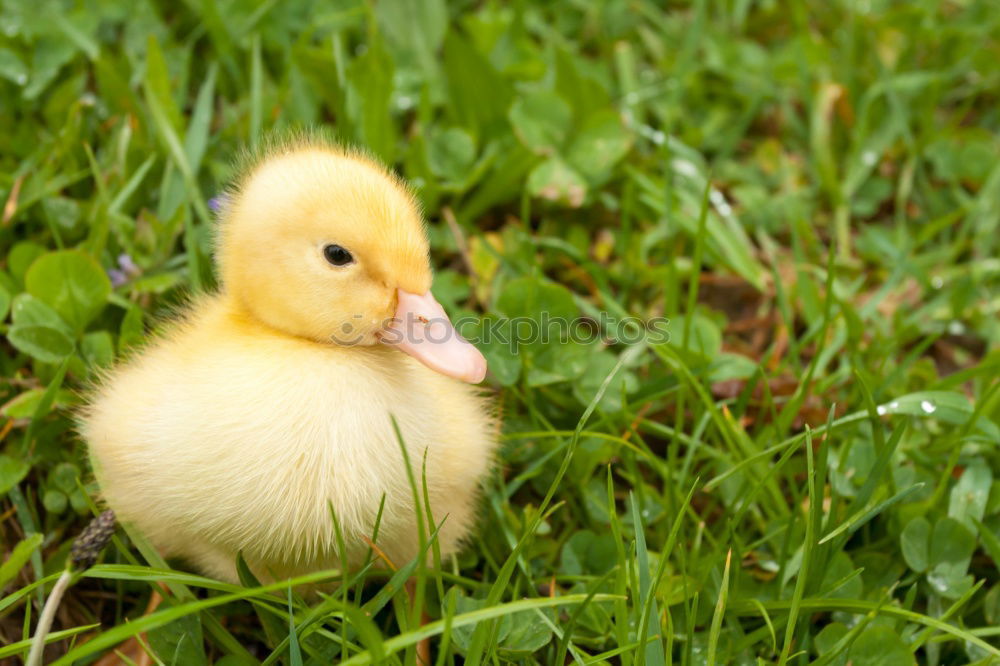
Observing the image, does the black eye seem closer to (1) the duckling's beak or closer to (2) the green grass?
(1) the duckling's beak

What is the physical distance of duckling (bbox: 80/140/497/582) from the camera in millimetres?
1450

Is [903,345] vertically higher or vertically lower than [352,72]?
lower

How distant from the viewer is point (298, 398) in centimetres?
146

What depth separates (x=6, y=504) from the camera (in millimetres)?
1830

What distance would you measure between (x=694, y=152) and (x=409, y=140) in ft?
2.63

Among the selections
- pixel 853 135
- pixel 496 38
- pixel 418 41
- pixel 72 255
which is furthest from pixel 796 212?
pixel 72 255

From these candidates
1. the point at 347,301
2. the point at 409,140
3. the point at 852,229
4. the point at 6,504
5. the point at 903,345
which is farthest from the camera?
the point at 852,229

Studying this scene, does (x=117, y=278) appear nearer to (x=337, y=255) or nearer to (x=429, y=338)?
(x=337, y=255)

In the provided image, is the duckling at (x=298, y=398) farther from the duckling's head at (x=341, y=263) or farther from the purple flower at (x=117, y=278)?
the purple flower at (x=117, y=278)

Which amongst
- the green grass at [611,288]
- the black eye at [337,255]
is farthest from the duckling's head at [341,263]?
the green grass at [611,288]

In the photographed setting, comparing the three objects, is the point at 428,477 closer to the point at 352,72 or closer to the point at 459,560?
the point at 459,560

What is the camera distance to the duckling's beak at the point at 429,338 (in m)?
1.53

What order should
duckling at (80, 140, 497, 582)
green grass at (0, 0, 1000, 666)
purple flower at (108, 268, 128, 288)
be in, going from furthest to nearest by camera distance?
1. purple flower at (108, 268, 128, 288)
2. green grass at (0, 0, 1000, 666)
3. duckling at (80, 140, 497, 582)

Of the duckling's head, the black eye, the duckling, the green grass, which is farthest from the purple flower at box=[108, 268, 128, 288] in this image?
the black eye
